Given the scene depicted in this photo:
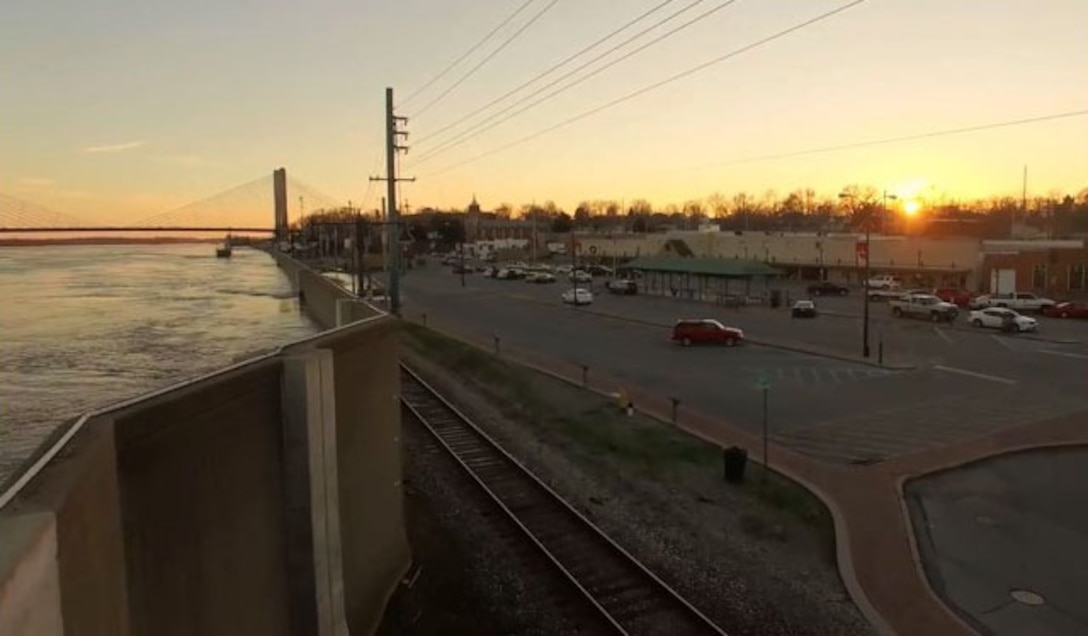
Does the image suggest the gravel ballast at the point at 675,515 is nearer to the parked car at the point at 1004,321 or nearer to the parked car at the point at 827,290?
the parked car at the point at 1004,321

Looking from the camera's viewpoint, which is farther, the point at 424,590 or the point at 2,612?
the point at 424,590

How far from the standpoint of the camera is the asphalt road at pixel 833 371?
2214cm

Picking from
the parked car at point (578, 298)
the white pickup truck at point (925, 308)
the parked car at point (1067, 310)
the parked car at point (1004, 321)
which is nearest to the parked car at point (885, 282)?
the white pickup truck at point (925, 308)

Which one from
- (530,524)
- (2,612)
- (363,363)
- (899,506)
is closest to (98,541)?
(2,612)

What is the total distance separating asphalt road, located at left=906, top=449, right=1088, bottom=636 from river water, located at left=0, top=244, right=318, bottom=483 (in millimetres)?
12872

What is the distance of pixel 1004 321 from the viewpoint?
4259 centimetres

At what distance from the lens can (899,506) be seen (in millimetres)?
15688

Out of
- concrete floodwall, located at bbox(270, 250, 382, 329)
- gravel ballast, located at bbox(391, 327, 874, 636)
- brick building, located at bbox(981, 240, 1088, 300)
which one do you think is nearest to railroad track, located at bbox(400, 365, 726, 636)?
gravel ballast, located at bbox(391, 327, 874, 636)

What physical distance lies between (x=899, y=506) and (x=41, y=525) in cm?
1490

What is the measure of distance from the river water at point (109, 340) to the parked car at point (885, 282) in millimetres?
45351

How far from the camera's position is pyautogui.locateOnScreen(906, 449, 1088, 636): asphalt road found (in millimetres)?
11750

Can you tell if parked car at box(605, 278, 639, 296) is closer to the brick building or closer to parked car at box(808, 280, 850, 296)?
parked car at box(808, 280, 850, 296)

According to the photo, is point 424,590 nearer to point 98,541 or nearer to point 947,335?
point 98,541

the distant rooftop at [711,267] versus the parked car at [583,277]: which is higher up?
the distant rooftop at [711,267]
